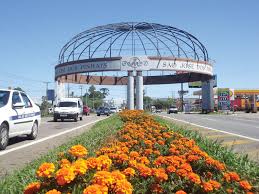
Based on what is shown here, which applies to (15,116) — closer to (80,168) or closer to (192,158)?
(192,158)

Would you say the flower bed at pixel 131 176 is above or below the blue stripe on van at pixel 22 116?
below

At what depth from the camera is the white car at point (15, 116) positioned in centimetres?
1195

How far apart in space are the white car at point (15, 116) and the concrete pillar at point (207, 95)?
140ft

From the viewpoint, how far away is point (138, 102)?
4272 centimetres

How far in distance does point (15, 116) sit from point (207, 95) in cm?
4825

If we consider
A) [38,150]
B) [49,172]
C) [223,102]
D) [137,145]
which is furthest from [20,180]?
[223,102]

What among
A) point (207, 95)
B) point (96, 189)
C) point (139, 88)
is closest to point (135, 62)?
point (139, 88)

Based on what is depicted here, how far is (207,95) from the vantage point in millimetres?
59000

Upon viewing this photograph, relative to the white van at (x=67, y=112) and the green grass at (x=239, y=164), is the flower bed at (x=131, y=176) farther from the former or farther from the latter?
the white van at (x=67, y=112)

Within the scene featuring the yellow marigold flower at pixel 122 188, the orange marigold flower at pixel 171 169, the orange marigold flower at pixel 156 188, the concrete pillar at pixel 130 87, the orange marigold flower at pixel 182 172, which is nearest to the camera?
the yellow marigold flower at pixel 122 188

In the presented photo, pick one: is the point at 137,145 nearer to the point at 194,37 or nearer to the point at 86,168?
the point at 86,168

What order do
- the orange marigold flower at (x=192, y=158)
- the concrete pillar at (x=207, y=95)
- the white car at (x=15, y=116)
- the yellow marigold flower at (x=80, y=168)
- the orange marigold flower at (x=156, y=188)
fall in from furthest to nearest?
the concrete pillar at (x=207, y=95) < the white car at (x=15, y=116) < the orange marigold flower at (x=192, y=158) < the orange marigold flower at (x=156, y=188) < the yellow marigold flower at (x=80, y=168)

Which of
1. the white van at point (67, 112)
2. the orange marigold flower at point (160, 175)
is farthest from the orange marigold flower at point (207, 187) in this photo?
the white van at point (67, 112)

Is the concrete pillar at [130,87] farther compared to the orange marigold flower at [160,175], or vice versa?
the concrete pillar at [130,87]
